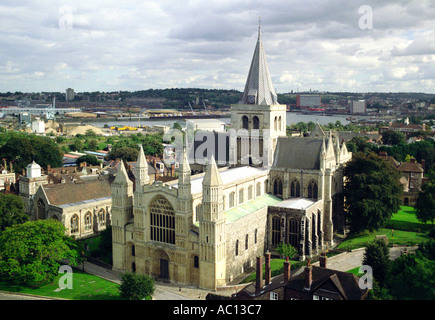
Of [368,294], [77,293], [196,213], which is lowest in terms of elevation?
[77,293]

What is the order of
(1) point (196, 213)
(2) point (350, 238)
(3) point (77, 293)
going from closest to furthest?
(3) point (77, 293)
(1) point (196, 213)
(2) point (350, 238)

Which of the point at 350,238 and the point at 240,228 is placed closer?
the point at 240,228

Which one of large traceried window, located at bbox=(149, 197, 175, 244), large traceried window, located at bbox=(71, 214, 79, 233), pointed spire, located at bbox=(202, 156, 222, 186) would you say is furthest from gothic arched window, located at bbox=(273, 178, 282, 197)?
large traceried window, located at bbox=(71, 214, 79, 233)

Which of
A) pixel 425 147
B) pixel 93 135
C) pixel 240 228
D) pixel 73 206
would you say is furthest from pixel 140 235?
pixel 93 135

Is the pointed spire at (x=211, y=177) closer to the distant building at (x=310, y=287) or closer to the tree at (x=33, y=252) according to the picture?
the distant building at (x=310, y=287)

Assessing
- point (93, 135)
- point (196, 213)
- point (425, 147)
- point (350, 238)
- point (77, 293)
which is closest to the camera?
point (77, 293)

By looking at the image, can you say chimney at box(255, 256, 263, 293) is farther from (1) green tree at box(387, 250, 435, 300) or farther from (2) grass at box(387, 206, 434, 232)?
(2) grass at box(387, 206, 434, 232)

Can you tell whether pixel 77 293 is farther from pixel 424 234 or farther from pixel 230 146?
pixel 424 234

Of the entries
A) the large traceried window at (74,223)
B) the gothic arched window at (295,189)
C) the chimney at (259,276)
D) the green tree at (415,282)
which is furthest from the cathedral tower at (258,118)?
the green tree at (415,282)
